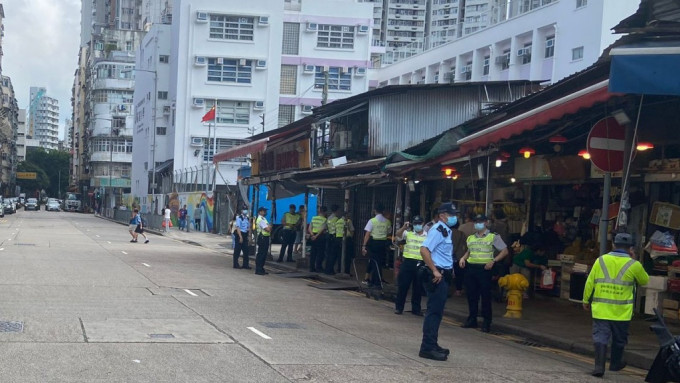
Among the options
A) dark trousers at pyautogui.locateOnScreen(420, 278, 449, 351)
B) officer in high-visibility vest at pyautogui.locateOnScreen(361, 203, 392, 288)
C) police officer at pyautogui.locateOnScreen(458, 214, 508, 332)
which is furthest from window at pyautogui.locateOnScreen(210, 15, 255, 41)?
dark trousers at pyautogui.locateOnScreen(420, 278, 449, 351)

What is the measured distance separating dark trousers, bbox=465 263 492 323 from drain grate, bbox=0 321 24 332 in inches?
274

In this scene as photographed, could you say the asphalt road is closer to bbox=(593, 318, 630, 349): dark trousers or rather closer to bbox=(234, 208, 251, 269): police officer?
bbox=(593, 318, 630, 349): dark trousers

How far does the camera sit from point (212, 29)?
6116cm

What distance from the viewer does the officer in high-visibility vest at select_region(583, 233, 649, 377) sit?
1017 cm

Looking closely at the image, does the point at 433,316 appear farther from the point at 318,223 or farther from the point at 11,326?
the point at 318,223

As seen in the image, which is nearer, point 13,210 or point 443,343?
point 443,343

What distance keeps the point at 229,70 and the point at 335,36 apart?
8.74 meters

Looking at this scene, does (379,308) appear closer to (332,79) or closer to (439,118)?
(439,118)

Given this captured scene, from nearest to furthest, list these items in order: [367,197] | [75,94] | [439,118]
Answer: [439,118] → [367,197] → [75,94]

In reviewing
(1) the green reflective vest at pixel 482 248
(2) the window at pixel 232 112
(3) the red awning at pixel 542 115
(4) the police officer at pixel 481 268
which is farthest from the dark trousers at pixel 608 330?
(2) the window at pixel 232 112

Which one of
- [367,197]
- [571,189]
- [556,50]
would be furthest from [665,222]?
[556,50]

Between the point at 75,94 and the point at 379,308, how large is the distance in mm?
159590

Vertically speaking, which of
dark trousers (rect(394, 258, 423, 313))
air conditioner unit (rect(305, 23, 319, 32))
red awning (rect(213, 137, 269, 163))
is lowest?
dark trousers (rect(394, 258, 423, 313))

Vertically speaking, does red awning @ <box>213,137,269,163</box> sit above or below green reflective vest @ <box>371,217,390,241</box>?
above
